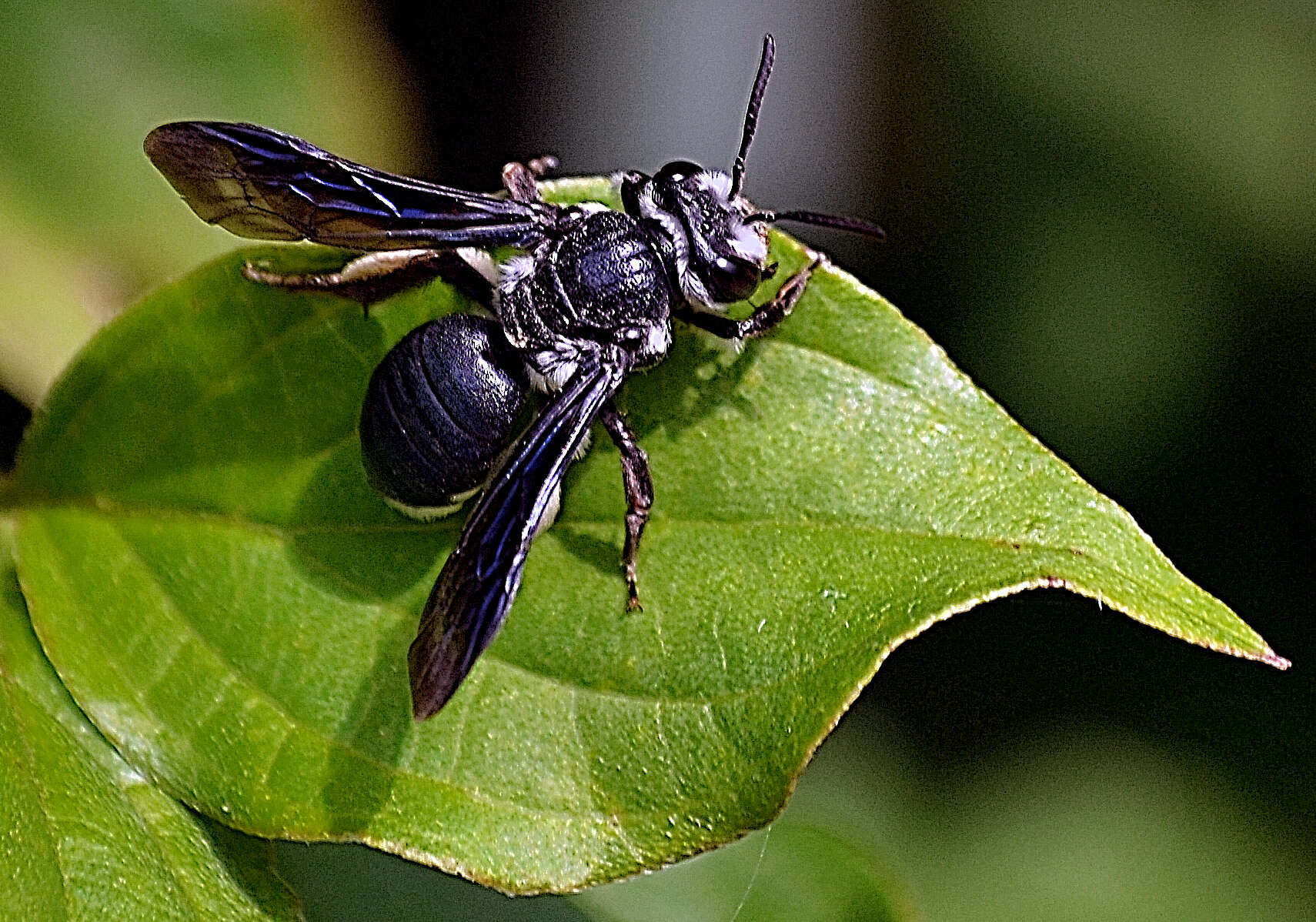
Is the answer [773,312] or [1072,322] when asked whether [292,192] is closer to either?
[773,312]

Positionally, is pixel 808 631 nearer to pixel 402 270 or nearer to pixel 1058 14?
pixel 402 270

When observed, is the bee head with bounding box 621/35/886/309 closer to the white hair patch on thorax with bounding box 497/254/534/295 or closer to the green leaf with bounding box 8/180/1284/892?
the green leaf with bounding box 8/180/1284/892

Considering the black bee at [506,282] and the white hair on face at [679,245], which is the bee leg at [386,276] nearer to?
the black bee at [506,282]

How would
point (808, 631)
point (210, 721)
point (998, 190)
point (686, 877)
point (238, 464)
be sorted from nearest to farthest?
point (808, 631)
point (210, 721)
point (238, 464)
point (686, 877)
point (998, 190)

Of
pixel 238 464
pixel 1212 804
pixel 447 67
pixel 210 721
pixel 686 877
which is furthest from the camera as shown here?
pixel 447 67

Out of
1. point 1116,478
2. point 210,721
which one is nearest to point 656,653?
point 210,721

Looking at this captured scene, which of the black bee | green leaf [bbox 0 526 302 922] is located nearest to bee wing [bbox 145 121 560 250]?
the black bee

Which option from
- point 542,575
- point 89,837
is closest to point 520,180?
point 542,575
